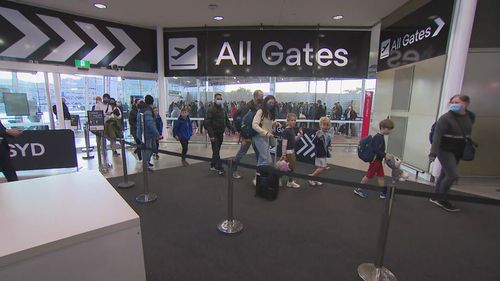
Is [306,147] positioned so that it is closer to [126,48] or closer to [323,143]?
[323,143]

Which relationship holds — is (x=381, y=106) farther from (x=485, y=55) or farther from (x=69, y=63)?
(x=69, y=63)

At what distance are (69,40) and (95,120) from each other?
3.07m

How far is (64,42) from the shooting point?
666 cm

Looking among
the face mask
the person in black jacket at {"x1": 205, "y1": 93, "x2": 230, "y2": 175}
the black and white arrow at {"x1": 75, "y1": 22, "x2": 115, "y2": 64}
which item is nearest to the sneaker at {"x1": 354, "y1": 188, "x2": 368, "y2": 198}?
the face mask

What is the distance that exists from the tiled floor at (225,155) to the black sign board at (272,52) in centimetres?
242

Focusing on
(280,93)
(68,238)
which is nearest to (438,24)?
(280,93)

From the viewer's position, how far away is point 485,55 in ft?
14.8

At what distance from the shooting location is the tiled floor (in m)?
4.59

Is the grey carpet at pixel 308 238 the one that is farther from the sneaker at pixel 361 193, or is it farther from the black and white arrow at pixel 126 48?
the black and white arrow at pixel 126 48

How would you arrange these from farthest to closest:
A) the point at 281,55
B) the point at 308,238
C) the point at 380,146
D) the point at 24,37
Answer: the point at 281,55
the point at 24,37
the point at 380,146
the point at 308,238

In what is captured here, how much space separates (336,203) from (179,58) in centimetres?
685

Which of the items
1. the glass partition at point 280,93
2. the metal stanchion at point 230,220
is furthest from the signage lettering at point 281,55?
the metal stanchion at point 230,220

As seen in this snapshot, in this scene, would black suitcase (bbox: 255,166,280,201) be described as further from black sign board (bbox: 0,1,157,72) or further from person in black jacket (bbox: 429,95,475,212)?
black sign board (bbox: 0,1,157,72)

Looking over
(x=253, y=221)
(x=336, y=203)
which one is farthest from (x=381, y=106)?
(x=253, y=221)
